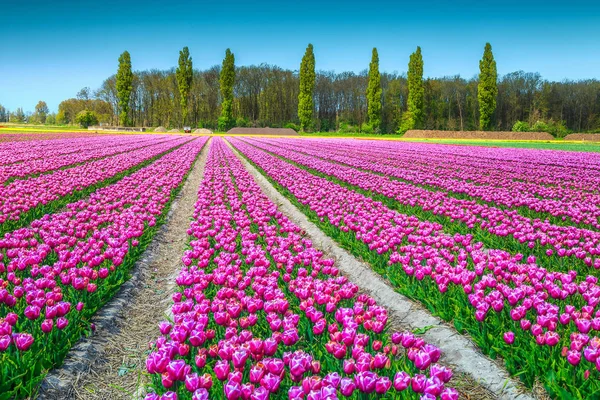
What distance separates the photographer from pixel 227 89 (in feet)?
244

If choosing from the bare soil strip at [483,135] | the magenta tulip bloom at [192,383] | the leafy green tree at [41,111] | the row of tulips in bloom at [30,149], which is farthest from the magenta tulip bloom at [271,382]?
the leafy green tree at [41,111]

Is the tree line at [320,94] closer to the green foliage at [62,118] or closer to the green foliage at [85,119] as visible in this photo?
the green foliage at [85,119]

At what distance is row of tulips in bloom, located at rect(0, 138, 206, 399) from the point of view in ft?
8.97

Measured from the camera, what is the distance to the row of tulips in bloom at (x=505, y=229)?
496 centimetres

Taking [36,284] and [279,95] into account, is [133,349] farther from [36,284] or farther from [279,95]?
[279,95]

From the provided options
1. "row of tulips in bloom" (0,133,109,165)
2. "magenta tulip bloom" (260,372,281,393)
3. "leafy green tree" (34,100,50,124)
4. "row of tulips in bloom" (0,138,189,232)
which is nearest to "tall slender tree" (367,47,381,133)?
"row of tulips in bloom" (0,133,109,165)

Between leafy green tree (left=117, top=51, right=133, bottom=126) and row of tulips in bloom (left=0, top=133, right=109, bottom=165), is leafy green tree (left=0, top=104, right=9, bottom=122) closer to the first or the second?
leafy green tree (left=117, top=51, right=133, bottom=126)

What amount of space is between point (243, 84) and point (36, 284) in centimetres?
9032

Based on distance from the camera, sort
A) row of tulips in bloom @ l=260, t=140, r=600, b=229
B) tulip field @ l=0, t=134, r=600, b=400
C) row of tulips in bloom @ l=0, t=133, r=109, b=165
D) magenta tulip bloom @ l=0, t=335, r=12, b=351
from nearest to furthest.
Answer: tulip field @ l=0, t=134, r=600, b=400
magenta tulip bloom @ l=0, t=335, r=12, b=351
row of tulips in bloom @ l=260, t=140, r=600, b=229
row of tulips in bloom @ l=0, t=133, r=109, b=165

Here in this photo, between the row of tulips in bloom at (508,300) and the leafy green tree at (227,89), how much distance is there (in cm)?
7009

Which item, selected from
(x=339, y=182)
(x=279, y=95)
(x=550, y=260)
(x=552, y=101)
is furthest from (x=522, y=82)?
(x=550, y=260)

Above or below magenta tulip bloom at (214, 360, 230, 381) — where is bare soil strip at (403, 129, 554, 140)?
above

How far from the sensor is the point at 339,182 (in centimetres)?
1250

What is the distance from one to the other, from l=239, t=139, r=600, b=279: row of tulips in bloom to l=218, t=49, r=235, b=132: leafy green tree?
65.9m
